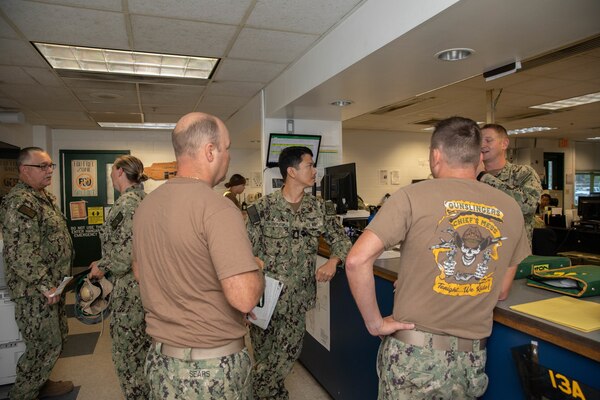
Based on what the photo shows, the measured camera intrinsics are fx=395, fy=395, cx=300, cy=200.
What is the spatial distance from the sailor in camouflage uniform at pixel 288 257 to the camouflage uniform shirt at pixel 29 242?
145 centimetres

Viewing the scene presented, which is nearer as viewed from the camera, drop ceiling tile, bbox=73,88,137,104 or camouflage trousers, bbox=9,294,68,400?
camouflage trousers, bbox=9,294,68,400

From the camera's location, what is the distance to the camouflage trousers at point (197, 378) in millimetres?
1323

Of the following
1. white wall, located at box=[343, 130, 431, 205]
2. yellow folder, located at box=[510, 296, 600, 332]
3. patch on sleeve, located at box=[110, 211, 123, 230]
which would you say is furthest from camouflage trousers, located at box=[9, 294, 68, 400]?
white wall, located at box=[343, 130, 431, 205]

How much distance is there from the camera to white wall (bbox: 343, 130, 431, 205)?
27.9 feet

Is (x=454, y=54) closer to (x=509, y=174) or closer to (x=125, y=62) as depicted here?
(x=509, y=174)

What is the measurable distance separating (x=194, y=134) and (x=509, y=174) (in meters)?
2.40

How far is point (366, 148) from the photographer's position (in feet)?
28.2

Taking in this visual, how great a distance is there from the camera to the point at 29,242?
8.56 feet

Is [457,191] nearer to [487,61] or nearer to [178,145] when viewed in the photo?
[178,145]

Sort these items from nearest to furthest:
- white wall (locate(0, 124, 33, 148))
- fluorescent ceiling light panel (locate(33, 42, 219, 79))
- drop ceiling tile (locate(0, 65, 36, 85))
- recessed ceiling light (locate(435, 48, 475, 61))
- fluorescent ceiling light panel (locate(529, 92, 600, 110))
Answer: recessed ceiling light (locate(435, 48, 475, 61)) → fluorescent ceiling light panel (locate(33, 42, 219, 79)) → drop ceiling tile (locate(0, 65, 36, 85)) → white wall (locate(0, 124, 33, 148)) → fluorescent ceiling light panel (locate(529, 92, 600, 110))

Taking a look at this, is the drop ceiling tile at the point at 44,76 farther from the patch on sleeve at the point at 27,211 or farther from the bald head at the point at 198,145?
the bald head at the point at 198,145

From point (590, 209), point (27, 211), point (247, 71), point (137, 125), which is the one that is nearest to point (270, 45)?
point (247, 71)

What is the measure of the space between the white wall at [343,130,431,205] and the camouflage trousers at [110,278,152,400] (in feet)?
21.3

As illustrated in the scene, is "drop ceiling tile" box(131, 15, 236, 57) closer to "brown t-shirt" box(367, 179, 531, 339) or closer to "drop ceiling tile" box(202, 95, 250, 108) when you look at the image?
"drop ceiling tile" box(202, 95, 250, 108)
